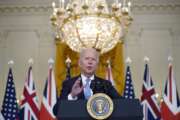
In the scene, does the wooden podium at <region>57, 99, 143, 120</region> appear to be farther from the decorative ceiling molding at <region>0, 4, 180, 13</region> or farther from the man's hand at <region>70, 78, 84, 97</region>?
the decorative ceiling molding at <region>0, 4, 180, 13</region>

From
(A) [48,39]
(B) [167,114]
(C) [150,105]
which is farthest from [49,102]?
(A) [48,39]

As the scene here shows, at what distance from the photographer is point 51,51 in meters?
10.8

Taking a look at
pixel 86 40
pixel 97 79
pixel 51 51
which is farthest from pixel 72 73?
pixel 97 79

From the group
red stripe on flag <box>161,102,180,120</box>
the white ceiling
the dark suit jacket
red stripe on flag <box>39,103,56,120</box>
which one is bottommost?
red stripe on flag <box>161,102,180,120</box>

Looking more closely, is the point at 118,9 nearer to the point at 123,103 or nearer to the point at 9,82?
the point at 9,82

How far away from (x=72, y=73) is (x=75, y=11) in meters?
2.59

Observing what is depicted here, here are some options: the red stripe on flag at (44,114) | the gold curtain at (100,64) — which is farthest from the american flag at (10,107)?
the gold curtain at (100,64)

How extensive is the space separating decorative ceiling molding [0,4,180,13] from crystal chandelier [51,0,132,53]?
2554mm

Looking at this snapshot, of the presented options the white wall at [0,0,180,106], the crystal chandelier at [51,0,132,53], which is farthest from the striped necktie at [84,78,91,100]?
the white wall at [0,0,180,106]

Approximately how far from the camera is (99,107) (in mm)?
2557

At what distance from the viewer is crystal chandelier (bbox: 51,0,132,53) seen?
8031 mm

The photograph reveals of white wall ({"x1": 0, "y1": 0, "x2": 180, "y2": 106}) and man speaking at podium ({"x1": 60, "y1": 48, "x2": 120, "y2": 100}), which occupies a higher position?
man speaking at podium ({"x1": 60, "y1": 48, "x2": 120, "y2": 100})

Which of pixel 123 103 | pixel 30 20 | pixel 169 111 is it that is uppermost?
pixel 123 103

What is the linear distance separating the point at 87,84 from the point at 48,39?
800cm
